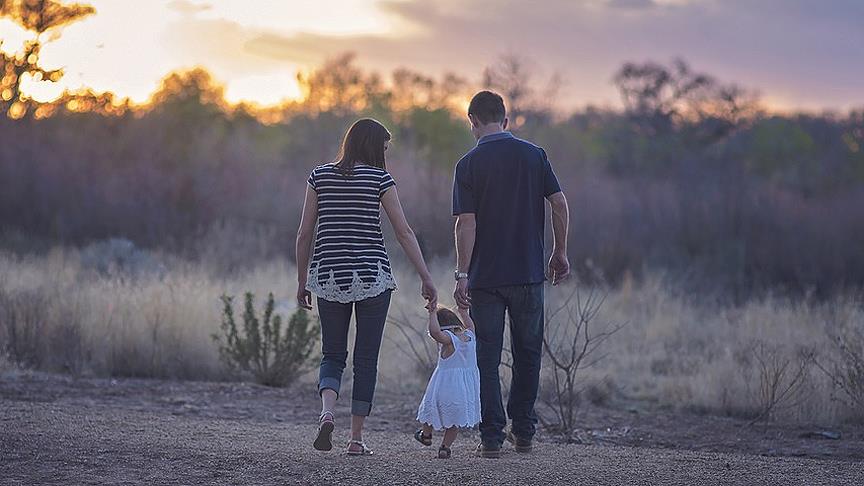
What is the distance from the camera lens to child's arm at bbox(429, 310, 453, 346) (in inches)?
259

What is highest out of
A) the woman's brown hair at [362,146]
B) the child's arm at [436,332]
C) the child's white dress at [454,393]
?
the woman's brown hair at [362,146]

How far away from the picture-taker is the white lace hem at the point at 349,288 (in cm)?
655

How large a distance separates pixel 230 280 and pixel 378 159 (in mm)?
10453

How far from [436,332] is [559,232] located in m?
0.93

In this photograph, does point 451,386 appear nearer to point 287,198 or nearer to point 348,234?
point 348,234

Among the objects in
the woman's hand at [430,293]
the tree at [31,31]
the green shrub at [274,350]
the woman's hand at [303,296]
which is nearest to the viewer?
the woman's hand at [430,293]

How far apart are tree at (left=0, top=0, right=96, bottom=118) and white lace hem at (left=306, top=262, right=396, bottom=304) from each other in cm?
748

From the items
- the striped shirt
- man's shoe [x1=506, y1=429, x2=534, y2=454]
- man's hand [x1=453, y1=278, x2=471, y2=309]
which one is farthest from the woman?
man's shoe [x1=506, y1=429, x2=534, y2=454]

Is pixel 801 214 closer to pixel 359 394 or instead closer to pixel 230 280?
pixel 230 280

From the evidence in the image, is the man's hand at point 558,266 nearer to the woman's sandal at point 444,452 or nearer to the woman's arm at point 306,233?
the woman's sandal at point 444,452

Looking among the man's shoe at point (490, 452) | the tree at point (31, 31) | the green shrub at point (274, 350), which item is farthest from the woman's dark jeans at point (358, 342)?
the tree at point (31, 31)

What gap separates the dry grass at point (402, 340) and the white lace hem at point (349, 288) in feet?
11.6

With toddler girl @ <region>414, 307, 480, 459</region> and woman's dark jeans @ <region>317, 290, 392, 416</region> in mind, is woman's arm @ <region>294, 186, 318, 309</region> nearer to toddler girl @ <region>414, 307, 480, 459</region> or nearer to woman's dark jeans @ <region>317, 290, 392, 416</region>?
woman's dark jeans @ <region>317, 290, 392, 416</region>

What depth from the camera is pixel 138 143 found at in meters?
28.6
